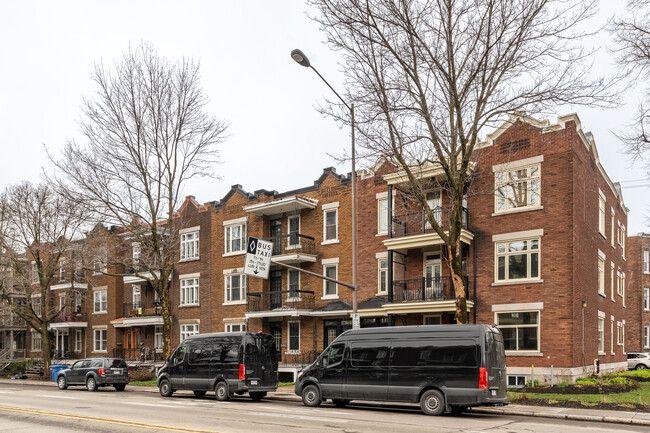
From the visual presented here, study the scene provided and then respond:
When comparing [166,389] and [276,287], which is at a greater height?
[276,287]

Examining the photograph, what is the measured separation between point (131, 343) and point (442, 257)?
25.7 metres

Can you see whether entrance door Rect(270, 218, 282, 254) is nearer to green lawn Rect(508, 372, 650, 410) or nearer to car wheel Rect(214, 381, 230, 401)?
car wheel Rect(214, 381, 230, 401)

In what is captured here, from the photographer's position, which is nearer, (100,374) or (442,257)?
(100,374)

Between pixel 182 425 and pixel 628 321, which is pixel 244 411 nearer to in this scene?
pixel 182 425

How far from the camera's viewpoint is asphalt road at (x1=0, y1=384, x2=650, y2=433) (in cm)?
1252

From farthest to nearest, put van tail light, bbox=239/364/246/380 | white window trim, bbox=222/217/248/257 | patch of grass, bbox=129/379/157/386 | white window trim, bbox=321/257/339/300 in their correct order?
white window trim, bbox=222/217/248/257, white window trim, bbox=321/257/339/300, patch of grass, bbox=129/379/157/386, van tail light, bbox=239/364/246/380

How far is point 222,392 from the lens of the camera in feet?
68.1

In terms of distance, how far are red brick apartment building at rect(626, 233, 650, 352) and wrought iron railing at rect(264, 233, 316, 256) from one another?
3042 cm

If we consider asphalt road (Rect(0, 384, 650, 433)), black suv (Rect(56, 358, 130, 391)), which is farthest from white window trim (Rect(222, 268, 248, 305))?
asphalt road (Rect(0, 384, 650, 433))

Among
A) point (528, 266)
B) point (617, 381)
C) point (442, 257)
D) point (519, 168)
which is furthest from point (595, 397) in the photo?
point (519, 168)

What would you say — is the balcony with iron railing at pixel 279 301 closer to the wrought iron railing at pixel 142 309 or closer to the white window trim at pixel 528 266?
the wrought iron railing at pixel 142 309

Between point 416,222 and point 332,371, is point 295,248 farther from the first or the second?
point 332,371

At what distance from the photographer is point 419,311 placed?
25625mm

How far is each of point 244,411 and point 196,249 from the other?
76.1 ft
